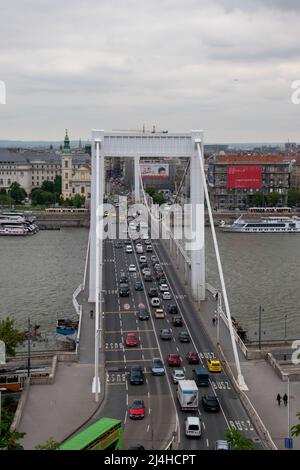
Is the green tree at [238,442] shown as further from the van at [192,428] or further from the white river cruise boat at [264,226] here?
the white river cruise boat at [264,226]

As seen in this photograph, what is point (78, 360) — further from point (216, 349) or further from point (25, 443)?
point (25, 443)

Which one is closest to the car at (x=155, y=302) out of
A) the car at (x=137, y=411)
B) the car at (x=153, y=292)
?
the car at (x=153, y=292)

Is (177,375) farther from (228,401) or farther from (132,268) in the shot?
(132,268)

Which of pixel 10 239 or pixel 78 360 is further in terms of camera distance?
pixel 10 239
